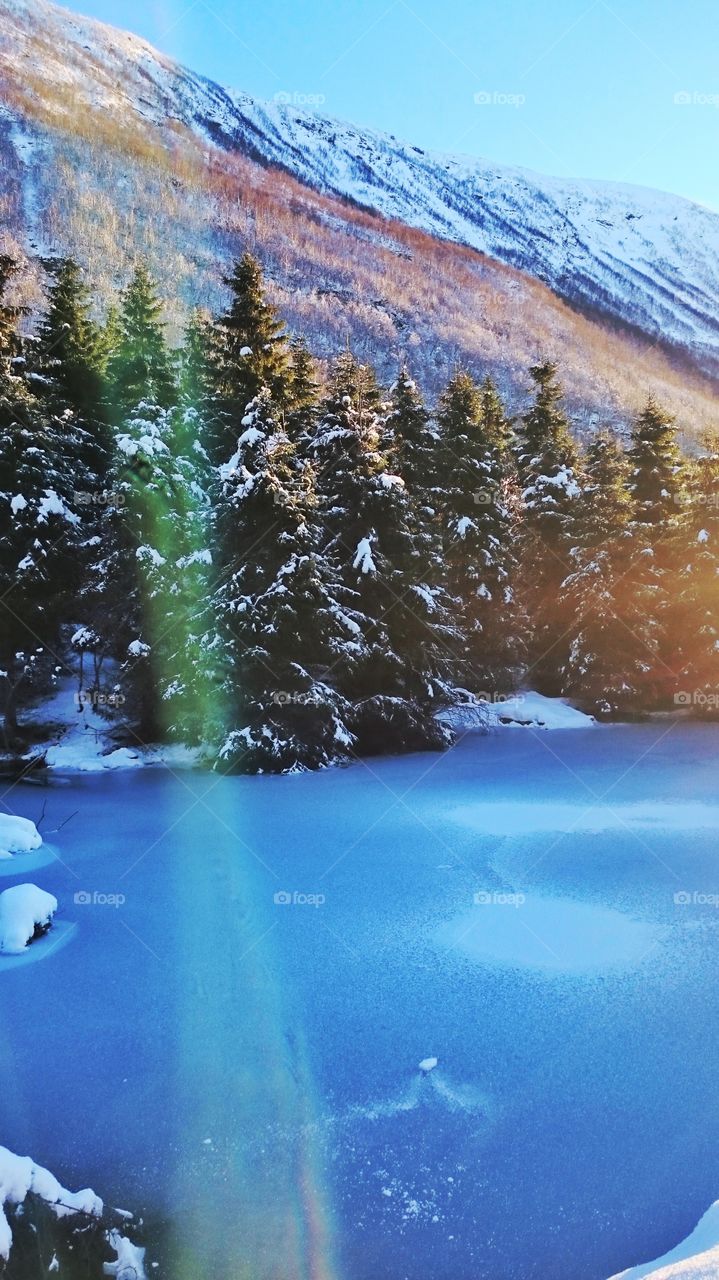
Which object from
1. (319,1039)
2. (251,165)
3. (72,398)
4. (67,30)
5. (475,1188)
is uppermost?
(67,30)

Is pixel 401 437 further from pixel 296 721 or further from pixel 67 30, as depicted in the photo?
pixel 67 30

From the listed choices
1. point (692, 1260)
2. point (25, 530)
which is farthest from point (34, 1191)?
point (25, 530)

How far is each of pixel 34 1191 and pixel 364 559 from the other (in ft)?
54.7

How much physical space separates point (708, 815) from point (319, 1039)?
9101 millimetres

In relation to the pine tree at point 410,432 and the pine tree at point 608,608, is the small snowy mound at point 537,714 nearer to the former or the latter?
the pine tree at point 608,608

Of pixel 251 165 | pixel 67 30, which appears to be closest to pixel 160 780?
pixel 251 165

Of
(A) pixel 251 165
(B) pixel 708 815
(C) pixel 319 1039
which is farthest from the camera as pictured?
(A) pixel 251 165

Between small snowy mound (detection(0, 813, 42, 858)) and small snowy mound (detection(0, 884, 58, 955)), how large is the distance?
3127 millimetres

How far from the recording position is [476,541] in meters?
25.5

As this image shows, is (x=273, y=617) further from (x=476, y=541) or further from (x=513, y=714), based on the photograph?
(x=476, y=541)

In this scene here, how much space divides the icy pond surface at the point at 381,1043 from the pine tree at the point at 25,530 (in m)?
8.32

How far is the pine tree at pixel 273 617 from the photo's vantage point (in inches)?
695

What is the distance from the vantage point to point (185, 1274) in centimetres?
425

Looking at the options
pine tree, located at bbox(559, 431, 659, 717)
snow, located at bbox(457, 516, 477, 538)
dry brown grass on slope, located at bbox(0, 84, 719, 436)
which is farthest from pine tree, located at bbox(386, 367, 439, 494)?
dry brown grass on slope, located at bbox(0, 84, 719, 436)
